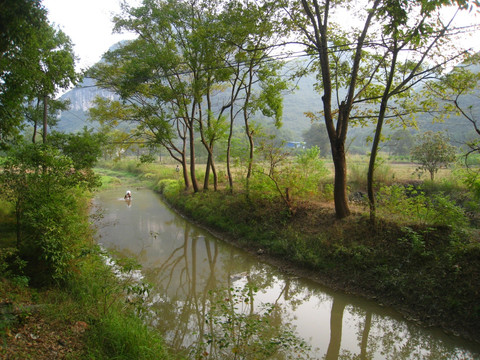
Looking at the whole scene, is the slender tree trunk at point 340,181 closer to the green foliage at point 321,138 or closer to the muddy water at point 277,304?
the muddy water at point 277,304

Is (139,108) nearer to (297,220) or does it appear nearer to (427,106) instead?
(297,220)

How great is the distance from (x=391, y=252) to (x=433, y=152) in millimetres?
8459

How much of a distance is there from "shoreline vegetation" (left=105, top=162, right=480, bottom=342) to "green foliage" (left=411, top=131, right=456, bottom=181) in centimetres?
622

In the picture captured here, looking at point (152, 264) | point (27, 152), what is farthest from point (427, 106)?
point (27, 152)

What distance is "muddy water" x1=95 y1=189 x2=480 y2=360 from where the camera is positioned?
17.4ft

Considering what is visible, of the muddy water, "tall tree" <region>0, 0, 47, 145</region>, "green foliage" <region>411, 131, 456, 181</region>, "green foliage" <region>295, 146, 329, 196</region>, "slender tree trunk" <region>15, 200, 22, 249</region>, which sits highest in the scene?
"tall tree" <region>0, 0, 47, 145</region>

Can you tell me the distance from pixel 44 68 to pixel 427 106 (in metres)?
9.71

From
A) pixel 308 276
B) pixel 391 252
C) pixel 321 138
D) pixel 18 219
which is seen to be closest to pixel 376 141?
pixel 391 252

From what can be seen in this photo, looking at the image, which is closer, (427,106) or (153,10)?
(427,106)

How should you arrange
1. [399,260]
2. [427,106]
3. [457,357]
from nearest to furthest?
[457,357] < [399,260] < [427,106]

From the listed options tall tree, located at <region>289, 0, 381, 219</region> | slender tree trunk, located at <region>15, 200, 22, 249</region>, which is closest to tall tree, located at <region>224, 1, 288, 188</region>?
tall tree, located at <region>289, 0, 381, 219</region>

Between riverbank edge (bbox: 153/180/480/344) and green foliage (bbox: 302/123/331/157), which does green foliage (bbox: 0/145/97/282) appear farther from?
green foliage (bbox: 302/123/331/157)

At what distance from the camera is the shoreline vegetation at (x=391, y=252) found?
5.95 metres

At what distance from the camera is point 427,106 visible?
325 inches
